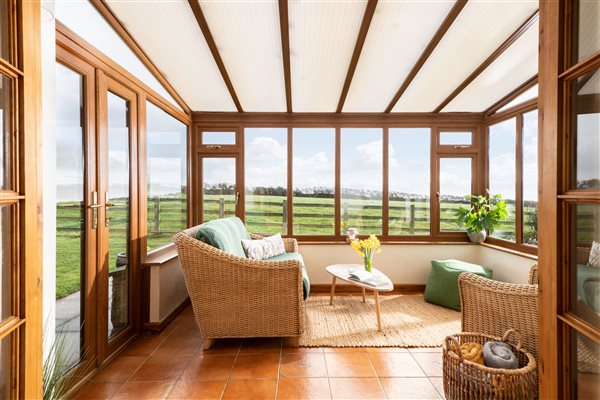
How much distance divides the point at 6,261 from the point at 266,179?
127 inches

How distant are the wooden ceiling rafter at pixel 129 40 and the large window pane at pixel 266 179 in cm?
→ 119

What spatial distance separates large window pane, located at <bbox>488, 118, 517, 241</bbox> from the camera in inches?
140

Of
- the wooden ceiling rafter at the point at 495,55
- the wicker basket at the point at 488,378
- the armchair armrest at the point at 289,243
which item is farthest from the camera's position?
the armchair armrest at the point at 289,243

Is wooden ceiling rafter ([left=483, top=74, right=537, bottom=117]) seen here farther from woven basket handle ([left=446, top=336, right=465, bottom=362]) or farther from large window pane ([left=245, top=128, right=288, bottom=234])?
woven basket handle ([left=446, top=336, right=465, bottom=362])

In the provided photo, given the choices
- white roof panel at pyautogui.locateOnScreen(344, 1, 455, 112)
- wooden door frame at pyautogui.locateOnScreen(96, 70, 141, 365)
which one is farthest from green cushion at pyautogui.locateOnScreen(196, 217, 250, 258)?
white roof panel at pyautogui.locateOnScreen(344, 1, 455, 112)

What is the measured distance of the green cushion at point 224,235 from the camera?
8.29 ft

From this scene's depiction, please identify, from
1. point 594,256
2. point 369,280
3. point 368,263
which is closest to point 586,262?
point 594,256

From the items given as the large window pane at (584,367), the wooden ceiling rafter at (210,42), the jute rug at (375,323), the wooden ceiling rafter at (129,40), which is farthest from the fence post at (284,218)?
the large window pane at (584,367)

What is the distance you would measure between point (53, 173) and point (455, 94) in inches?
147

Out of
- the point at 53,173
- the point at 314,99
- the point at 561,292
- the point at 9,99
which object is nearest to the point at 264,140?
the point at 314,99

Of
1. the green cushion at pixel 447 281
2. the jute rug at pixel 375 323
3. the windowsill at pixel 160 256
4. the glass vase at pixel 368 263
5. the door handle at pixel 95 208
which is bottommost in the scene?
the jute rug at pixel 375 323

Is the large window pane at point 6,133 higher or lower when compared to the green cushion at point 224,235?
higher

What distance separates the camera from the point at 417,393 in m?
1.95

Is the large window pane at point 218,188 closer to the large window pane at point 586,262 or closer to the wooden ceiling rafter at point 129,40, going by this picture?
the wooden ceiling rafter at point 129,40
